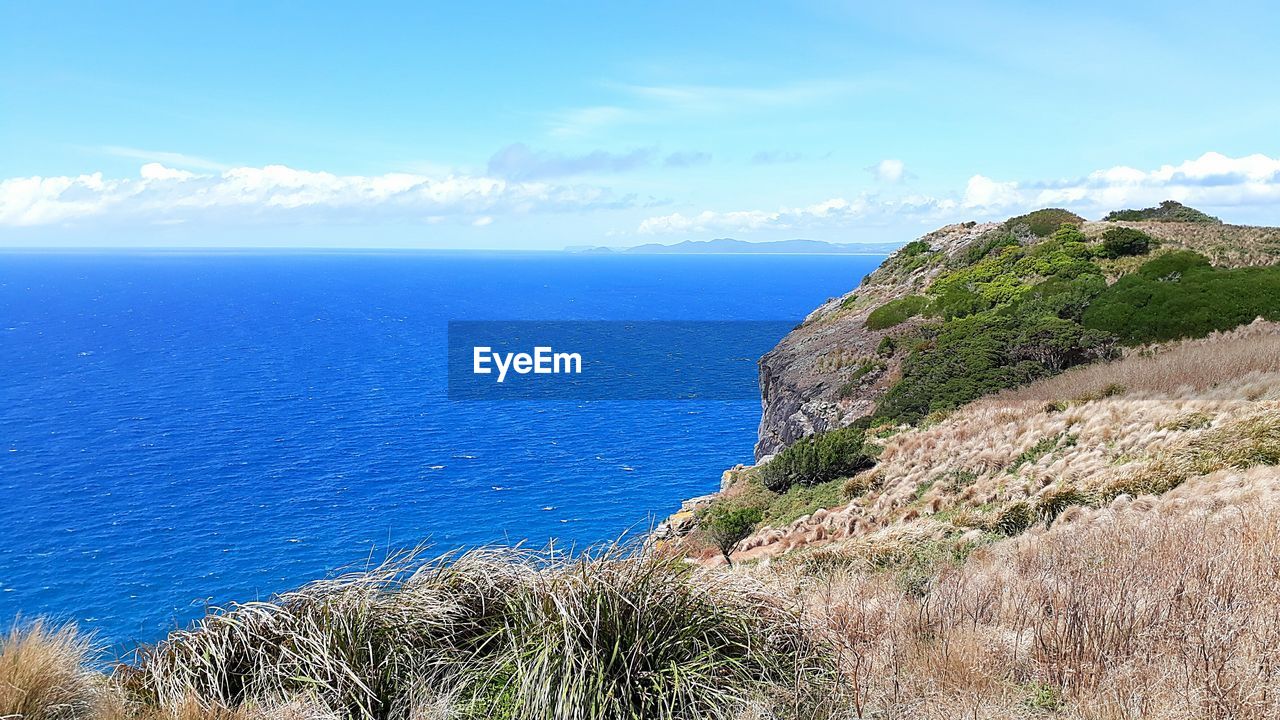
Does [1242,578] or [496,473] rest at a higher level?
[1242,578]

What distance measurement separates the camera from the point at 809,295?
18875 cm

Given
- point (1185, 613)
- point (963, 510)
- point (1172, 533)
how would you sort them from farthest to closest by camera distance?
point (963, 510), point (1172, 533), point (1185, 613)

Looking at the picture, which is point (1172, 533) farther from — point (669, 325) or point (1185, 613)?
point (669, 325)

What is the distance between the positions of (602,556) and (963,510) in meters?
9.74

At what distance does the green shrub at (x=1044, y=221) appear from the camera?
42.6 m

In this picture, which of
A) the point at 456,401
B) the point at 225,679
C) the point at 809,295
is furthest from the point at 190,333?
the point at 809,295

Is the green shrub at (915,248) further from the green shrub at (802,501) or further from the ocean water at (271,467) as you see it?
Result: the green shrub at (802,501)

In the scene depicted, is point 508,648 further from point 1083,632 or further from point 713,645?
point 1083,632

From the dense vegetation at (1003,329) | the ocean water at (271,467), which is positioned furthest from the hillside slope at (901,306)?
the ocean water at (271,467)

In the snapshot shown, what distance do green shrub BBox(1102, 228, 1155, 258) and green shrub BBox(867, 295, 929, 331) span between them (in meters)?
8.18

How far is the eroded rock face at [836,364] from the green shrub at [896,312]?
402mm

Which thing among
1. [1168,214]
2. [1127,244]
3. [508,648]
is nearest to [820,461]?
[508,648]

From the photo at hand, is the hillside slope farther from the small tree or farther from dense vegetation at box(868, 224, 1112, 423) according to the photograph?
the small tree

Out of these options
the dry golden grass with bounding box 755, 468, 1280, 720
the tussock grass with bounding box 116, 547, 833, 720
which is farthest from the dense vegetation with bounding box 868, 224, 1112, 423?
the tussock grass with bounding box 116, 547, 833, 720
